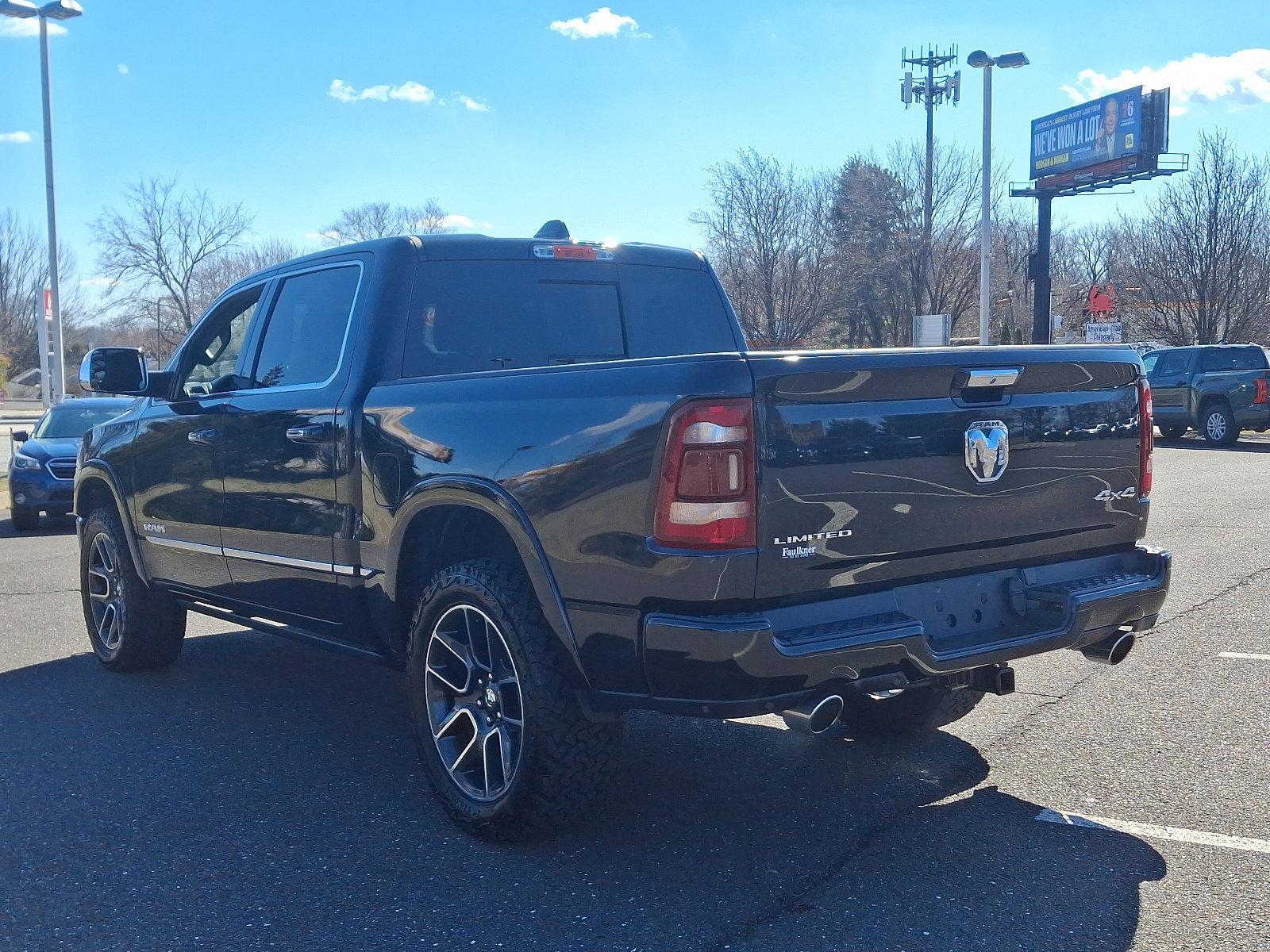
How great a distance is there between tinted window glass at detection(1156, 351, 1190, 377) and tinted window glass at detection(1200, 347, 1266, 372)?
0.37 m

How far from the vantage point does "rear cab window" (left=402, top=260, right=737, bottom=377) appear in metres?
4.87

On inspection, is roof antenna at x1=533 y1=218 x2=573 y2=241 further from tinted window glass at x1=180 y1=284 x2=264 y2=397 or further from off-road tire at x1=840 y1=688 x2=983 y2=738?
off-road tire at x1=840 y1=688 x2=983 y2=738

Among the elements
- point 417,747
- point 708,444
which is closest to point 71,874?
point 417,747

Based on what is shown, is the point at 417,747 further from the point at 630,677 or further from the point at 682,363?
the point at 682,363

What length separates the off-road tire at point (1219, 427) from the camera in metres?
22.3

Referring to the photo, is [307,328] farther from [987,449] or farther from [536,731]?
[987,449]

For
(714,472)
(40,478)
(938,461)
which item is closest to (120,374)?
(714,472)

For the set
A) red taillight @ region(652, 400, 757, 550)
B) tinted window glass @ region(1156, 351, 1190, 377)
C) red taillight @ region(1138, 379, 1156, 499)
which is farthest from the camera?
tinted window glass @ region(1156, 351, 1190, 377)

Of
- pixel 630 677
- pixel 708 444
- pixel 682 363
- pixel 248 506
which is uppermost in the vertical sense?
pixel 682 363

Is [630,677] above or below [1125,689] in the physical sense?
above

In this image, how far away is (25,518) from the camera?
13453mm

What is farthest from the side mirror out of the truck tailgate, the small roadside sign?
the small roadside sign

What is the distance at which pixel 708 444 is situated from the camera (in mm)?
3318

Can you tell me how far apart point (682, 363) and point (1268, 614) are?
17.8 feet
